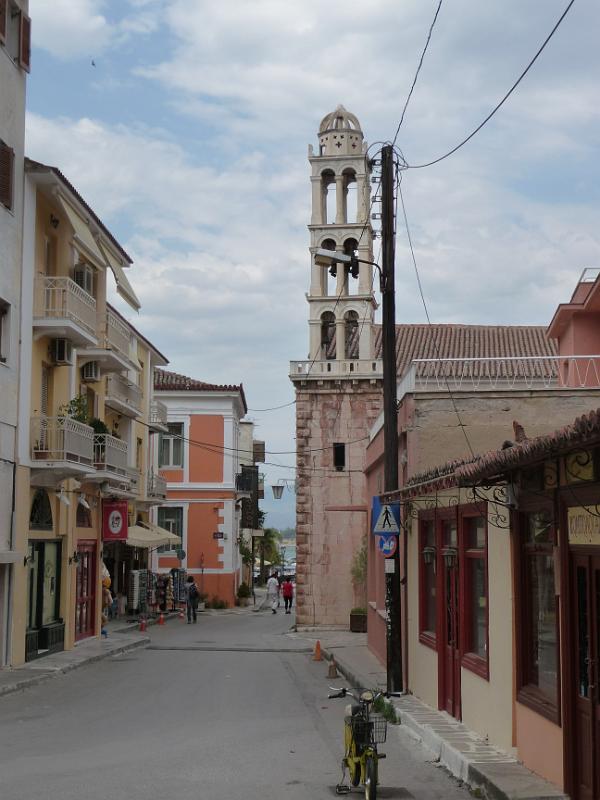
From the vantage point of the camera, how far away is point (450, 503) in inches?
569

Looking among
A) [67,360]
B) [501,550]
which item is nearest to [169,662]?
[67,360]

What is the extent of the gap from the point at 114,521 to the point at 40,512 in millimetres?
6828

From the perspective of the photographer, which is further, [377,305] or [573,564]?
[377,305]

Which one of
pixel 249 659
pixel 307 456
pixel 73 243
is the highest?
pixel 73 243

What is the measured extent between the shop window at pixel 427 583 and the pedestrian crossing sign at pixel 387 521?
44cm

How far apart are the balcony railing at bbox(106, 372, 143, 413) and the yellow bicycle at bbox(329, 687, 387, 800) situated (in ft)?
87.4

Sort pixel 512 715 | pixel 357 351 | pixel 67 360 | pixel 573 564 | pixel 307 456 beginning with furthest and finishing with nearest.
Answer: pixel 357 351 → pixel 307 456 → pixel 67 360 → pixel 512 715 → pixel 573 564

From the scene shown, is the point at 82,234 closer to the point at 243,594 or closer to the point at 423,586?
the point at 423,586

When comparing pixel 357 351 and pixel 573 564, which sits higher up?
pixel 357 351

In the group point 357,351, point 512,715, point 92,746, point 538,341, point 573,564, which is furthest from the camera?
point 538,341

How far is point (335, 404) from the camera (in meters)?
40.8

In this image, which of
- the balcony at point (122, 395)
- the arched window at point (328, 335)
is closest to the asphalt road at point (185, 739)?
the balcony at point (122, 395)

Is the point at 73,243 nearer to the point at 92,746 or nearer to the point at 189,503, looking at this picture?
the point at 92,746

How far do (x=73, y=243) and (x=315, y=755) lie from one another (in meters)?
17.4
